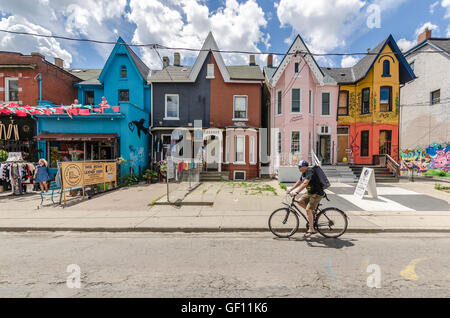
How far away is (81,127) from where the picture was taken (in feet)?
47.0

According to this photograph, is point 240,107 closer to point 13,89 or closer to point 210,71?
point 210,71

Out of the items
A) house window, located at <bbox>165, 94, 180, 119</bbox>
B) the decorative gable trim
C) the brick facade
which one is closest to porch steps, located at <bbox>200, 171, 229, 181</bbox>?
house window, located at <bbox>165, 94, 180, 119</bbox>

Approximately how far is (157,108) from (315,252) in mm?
15519

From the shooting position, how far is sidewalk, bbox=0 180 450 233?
5922 millimetres

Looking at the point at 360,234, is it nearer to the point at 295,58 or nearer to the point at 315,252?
the point at 315,252

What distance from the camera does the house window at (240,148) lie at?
16.4 m

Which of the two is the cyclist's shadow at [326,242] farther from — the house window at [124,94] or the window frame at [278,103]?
the house window at [124,94]

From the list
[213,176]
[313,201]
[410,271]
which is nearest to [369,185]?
[313,201]

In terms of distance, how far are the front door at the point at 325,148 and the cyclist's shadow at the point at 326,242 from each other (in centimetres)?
1357

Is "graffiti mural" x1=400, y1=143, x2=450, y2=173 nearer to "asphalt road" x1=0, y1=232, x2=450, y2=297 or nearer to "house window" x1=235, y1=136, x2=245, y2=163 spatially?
"house window" x1=235, y1=136, x2=245, y2=163

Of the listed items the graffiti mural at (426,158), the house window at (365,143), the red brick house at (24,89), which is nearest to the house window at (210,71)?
the red brick house at (24,89)

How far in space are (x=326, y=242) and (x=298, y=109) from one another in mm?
13247

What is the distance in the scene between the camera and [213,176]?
15.4m

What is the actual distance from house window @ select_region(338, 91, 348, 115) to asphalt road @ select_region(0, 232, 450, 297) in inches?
561
